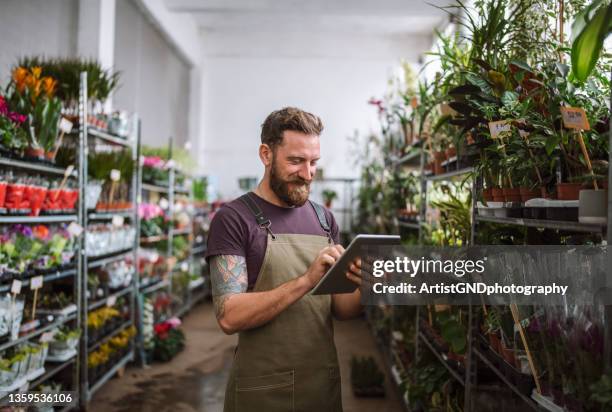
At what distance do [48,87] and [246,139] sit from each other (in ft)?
22.1

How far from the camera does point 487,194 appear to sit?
2.39 meters

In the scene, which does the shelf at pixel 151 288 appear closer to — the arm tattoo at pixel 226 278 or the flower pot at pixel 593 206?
the arm tattoo at pixel 226 278

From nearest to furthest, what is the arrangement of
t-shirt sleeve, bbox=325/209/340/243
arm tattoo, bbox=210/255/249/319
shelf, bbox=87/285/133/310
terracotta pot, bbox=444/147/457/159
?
arm tattoo, bbox=210/255/249/319, t-shirt sleeve, bbox=325/209/340/243, terracotta pot, bbox=444/147/457/159, shelf, bbox=87/285/133/310

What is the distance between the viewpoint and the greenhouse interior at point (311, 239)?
1.60m

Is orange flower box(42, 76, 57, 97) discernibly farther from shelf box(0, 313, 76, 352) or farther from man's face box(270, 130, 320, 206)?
man's face box(270, 130, 320, 206)

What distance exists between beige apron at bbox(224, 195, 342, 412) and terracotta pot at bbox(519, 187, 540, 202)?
2.66ft

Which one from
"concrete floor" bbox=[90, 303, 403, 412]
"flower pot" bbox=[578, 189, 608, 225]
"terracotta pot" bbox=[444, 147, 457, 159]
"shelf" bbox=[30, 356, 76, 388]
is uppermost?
"terracotta pot" bbox=[444, 147, 457, 159]

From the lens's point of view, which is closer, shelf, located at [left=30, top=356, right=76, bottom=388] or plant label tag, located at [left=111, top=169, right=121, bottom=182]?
shelf, located at [left=30, top=356, right=76, bottom=388]

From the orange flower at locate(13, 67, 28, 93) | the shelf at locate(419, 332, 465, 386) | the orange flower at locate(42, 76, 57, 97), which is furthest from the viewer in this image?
the orange flower at locate(42, 76, 57, 97)

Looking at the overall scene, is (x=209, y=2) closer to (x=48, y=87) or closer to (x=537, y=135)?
(x=48, y=87)

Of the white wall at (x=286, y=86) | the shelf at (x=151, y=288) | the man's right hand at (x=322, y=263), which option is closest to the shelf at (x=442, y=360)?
the man's right hand at (x=322, y=263)

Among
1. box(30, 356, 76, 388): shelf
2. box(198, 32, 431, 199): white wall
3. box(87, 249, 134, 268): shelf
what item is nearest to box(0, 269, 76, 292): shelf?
box(87, 249, 134, 268): shelf

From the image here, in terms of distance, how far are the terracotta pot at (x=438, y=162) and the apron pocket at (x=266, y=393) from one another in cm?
198

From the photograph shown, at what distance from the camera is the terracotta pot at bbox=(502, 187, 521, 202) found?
6.91 feet
